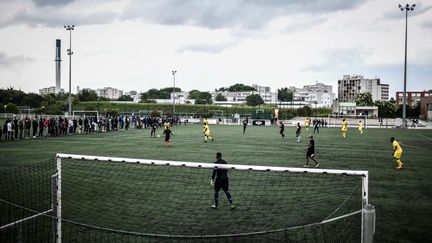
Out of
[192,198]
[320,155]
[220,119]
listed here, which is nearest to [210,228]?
[192,198]

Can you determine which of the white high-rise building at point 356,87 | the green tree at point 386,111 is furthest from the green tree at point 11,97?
the white high-rise building at point 356,87

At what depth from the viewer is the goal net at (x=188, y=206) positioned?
734cm

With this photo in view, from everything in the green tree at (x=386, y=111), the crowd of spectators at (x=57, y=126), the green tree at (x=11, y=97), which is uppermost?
the green tree at (x=11, y=97)

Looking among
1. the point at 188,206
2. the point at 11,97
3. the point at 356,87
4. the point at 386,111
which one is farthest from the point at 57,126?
the point at 356,87

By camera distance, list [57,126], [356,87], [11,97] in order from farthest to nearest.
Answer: [356,87] < [11,97] < [57,126]

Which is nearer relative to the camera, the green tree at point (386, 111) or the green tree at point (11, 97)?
the green tree at point (11, 97)

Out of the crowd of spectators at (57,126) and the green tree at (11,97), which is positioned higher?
the green tree at (11,97)

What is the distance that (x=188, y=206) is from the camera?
9852 mm

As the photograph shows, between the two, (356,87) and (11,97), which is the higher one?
(356,87)

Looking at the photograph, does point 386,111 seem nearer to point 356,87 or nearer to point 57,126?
point 356,87

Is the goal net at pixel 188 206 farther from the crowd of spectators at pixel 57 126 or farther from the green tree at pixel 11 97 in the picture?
the green tree at pixel 11 97

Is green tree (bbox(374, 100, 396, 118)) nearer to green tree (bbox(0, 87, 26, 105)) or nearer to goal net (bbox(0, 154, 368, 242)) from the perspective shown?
goal net (bbox(0, 154, 368, 242))

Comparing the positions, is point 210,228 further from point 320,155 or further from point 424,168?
point 320,155

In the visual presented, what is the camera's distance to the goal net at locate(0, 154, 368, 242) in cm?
734
